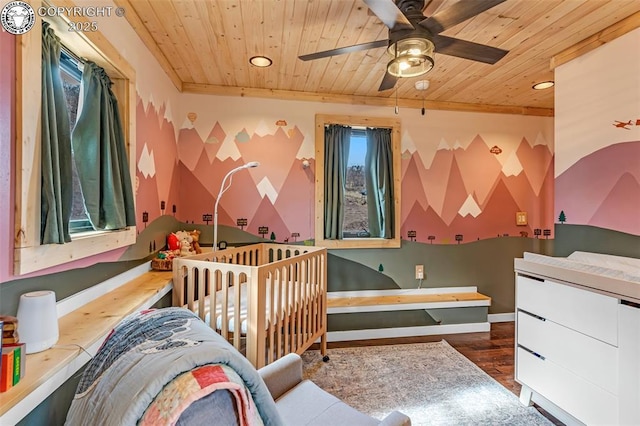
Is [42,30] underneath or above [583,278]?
above

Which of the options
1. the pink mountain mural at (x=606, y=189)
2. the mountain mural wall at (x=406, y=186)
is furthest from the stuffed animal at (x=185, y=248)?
the pink mountain mural at (x=606, y=189)

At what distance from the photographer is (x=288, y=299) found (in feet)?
7.09

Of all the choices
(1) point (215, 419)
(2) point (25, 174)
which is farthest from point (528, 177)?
(2) point (25, 174)

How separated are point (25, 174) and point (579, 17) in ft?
9.71

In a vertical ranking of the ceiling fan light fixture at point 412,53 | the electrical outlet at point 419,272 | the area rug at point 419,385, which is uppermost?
the ceiling fan light fixture at point 412,53

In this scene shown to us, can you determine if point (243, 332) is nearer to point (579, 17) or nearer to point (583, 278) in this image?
point (583, 278)

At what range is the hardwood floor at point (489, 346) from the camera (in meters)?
2.41

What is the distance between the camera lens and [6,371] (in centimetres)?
79

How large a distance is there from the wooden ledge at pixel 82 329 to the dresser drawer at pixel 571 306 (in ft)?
7.40

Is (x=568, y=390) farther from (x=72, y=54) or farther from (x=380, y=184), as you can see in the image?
(x=72, y=54)

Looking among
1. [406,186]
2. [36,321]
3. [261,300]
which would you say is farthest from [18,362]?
[406,186]

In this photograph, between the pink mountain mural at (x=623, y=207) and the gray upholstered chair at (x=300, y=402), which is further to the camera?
the pink mountain mural at (x=623, y=207)

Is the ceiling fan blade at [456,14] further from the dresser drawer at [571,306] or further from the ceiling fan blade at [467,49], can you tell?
the dresser drawer at [571,306]

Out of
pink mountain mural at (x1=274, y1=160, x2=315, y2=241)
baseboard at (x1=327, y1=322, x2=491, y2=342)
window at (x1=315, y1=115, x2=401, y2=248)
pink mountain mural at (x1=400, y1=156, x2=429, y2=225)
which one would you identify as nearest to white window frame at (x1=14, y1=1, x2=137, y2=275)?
pink mountain mural at (x1=274, y1=160, x2=315, y2=241)
